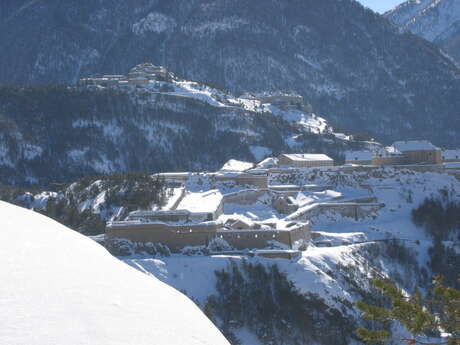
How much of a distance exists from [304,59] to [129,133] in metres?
88.0

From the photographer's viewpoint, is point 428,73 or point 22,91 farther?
point 428,73

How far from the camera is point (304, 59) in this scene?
580 ft

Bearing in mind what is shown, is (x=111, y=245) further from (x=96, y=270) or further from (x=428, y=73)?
(x=428, y=73)

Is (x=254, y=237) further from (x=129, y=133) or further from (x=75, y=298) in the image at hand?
(x=129, y=133)

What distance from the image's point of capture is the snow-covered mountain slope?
300 ft

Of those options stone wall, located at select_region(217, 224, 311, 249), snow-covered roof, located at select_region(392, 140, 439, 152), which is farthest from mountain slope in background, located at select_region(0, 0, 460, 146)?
stone wall, located at select_region(217, 224, 311, 249)

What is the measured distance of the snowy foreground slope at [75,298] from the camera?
525 cm

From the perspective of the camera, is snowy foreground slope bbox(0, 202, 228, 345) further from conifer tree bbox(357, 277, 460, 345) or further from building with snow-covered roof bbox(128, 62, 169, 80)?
building with snow-covered roof bbox(128, 62, 169, 80)

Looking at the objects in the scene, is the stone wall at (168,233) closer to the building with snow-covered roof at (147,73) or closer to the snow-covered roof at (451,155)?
the snow-covered roof at (451,155)

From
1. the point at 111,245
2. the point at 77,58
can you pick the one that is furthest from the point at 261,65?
the point at 111,245

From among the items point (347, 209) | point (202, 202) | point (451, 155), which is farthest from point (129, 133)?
point (347, 209)

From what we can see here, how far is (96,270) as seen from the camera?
6531 mm

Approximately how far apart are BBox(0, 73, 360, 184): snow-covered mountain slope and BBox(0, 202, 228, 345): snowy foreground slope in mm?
82014

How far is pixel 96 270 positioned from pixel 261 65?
6568 inches
